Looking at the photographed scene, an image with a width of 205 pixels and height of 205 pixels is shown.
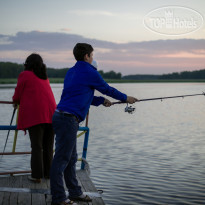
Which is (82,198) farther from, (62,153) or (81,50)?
(81,50)

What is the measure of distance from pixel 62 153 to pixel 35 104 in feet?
3.46

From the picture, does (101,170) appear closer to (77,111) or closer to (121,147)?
(121,147)

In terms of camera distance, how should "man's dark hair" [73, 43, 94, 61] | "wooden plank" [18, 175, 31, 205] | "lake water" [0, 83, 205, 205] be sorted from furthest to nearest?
"lake water" [0, 83, 205, 205] → "wooden plank" [18, 175, 31, 205] → "man's dark hair" [73, 43, 94, 61]

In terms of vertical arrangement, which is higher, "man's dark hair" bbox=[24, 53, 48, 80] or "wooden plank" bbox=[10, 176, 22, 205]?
"man's dark hair" bbox=[24, 53, 48, 80]

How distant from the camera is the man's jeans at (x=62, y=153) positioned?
12.6 feet

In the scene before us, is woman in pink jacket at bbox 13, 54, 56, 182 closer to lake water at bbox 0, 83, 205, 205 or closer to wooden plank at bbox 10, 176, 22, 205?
wooden plank at bbox 10, 176, 22, 205

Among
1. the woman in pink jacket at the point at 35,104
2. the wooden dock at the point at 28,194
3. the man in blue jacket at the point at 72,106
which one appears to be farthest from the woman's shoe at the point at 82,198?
the woman in pink jacket at the point at 35,104

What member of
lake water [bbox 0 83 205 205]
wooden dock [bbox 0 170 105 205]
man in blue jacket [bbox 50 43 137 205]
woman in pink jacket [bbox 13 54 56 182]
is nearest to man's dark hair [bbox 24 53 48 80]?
woman in pink jacket [bbox 13 54 56 182]

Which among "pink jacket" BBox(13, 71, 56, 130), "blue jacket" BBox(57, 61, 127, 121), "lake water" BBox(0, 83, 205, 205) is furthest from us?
"lake water" BBox(0, 83, 205, 205)

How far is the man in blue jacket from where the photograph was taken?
3.85m

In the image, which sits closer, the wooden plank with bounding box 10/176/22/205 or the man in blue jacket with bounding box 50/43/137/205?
the man in blue jacket with bounding box 50/43/137/205

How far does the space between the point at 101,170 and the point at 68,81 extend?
16.0 ft

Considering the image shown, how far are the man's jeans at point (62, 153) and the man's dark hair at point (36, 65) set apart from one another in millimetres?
1084

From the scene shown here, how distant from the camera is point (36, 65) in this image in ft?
15.7
